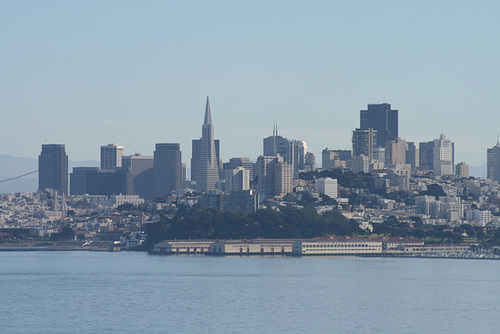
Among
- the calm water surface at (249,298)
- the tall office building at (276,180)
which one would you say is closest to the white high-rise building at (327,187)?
the tall office building at (276,180)

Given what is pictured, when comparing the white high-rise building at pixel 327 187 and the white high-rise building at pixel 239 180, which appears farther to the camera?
the white high-rise building at pixel 239 180

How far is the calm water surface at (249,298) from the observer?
164ft

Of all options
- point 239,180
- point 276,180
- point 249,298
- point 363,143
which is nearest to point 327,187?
point 276,180

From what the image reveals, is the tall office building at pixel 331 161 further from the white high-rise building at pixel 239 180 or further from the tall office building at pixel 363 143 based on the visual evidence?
the white high-rise building at pixel 239 180

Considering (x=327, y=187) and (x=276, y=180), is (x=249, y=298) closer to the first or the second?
(x=327, y=187)

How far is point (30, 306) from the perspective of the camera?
56969 millimetres

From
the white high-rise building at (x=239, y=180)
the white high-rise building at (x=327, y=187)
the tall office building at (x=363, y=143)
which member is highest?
the tall office building at (x=363, y=143)

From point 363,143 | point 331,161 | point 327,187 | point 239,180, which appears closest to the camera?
point 327,187

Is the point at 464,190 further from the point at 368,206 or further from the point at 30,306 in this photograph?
the point at 30,306

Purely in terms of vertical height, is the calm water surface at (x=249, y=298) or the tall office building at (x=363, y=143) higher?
the tall office building at (x=363, y=143)

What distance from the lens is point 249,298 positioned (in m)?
61.1

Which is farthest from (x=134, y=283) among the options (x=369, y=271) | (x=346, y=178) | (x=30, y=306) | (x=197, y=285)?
(x=346, y=178)

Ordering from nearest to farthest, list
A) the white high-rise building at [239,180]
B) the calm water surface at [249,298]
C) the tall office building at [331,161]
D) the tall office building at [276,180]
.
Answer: the calm water surface at [249,298] → the tall office building at [276,180] → the white high-rise building at [239,180] → the tall office building at [331,161]

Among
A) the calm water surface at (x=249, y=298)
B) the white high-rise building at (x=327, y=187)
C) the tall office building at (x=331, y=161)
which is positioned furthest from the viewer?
the tall office building at (x=331, y=161)
